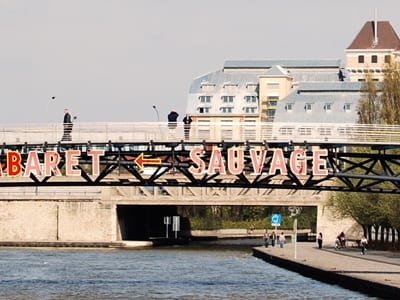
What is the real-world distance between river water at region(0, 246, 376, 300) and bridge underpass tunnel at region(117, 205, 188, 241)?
2052cm

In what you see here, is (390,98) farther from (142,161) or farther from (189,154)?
(142,161)

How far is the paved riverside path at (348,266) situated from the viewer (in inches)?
2616

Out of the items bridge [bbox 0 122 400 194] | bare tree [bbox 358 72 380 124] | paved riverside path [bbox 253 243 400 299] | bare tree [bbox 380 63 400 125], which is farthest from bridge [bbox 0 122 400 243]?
bare tree [bbox 358 72 380 124]

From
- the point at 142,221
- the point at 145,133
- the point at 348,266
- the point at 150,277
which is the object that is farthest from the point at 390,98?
the point at 145,133

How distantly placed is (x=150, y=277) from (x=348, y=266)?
11554 millimetres

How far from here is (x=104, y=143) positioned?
222ft

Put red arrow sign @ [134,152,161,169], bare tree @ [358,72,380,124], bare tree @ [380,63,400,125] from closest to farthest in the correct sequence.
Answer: red arrow sign @ [134,152,161,169] < bare tree @ [380,63,400,125] < bare tree @ [358,72,380,124]

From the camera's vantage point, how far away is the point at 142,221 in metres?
156

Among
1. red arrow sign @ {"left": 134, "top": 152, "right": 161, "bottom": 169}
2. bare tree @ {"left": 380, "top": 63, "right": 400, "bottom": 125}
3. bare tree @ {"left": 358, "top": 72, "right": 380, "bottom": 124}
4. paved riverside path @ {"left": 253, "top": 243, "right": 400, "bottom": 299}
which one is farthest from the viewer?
bare tree @ {"left": 358, "top": 72, "right": 380, "bottom": 124}

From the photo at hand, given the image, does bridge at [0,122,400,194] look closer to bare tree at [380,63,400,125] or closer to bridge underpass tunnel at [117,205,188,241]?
bare tree at [380,63,400,125]

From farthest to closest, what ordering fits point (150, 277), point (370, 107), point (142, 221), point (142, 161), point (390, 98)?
1. point (142, 221)
2. point (370, 107)
3. point (390, 98)
4. point (150, 277)
5. point (142, 161)

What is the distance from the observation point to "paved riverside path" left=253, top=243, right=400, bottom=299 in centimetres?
6644

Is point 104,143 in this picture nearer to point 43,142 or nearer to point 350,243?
point 43,142

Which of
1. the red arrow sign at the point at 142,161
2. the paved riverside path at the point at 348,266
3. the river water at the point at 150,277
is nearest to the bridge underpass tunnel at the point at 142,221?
the river water at the point at 150,277
